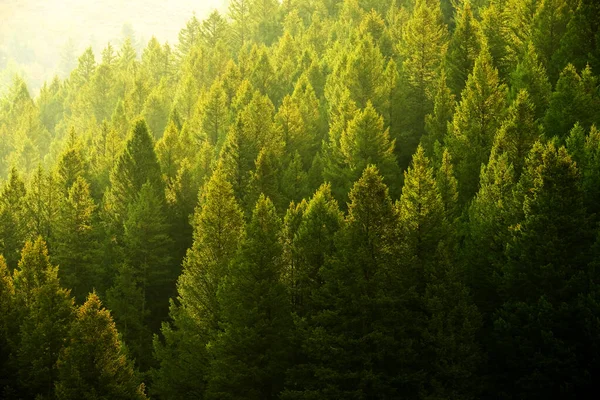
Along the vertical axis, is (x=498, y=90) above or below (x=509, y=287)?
above

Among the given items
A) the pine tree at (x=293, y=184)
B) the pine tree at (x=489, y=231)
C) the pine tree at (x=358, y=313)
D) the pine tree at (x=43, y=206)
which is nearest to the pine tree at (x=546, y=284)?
the pine tree at (x=489, y=231)

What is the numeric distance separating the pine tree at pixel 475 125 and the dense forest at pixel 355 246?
143 millimetres

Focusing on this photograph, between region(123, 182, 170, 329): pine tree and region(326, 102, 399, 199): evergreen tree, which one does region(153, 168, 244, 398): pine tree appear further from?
region(326, 102, 399, 199): evergreen tree

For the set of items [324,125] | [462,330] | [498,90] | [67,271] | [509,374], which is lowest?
[509,374]

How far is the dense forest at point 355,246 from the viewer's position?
28.6m

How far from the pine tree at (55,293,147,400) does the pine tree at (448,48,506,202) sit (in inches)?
925

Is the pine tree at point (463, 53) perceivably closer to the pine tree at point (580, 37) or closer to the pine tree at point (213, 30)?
the pine tree at point (580, 37)

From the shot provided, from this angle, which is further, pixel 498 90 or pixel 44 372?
pixel 498 90

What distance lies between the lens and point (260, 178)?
39188 mm

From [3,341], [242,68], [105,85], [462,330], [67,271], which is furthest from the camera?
[105,85]

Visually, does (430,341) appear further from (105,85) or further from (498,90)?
(105,85)

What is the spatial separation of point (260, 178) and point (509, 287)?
1825 centimetres

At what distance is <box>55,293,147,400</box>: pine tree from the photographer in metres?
30.3

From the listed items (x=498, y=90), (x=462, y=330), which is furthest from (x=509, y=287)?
(x=498, y=90)
